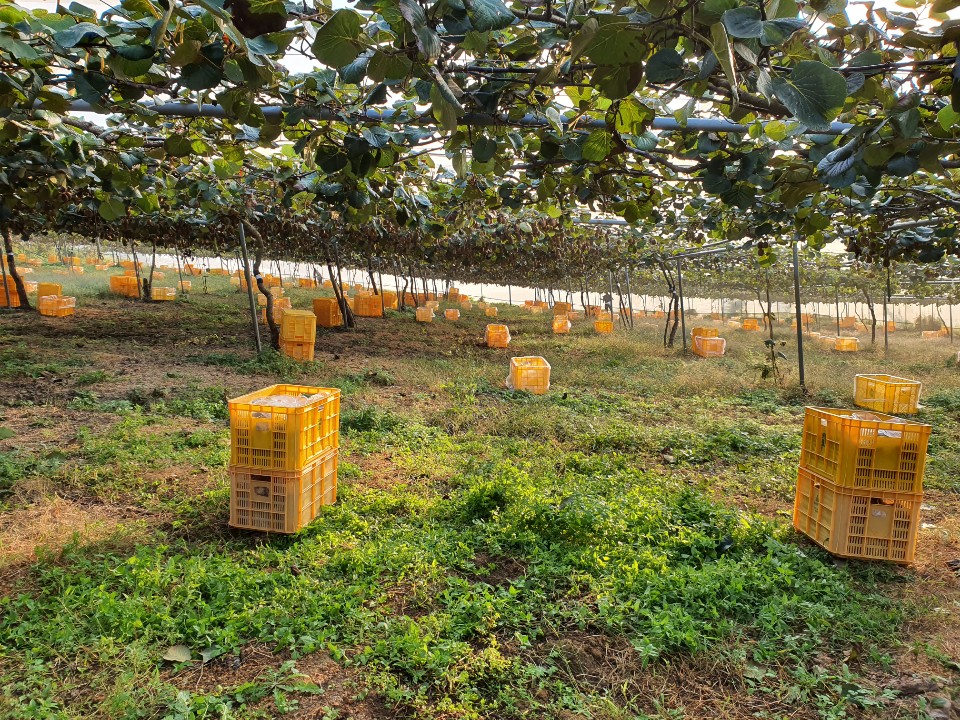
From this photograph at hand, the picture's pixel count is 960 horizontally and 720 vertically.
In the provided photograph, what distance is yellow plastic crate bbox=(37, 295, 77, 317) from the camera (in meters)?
14.2

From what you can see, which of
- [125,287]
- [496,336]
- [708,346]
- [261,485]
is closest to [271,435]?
[261,485]

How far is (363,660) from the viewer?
→ 2900 millimetres

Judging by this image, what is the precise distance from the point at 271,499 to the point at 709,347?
592 inches

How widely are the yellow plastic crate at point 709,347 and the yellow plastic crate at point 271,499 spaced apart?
47.6 feet

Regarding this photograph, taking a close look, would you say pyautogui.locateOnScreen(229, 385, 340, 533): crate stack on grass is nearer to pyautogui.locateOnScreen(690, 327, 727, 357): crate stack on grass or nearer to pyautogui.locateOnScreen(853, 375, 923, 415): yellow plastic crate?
pyautogui.locateOnScreen(853, 375, 923, 415): yellow plastic crate

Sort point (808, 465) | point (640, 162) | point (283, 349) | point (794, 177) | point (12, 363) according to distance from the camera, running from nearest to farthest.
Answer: point (794, 177)
point (640, 162)
point (808, 465)
point (12, 363)
point (283, 349)

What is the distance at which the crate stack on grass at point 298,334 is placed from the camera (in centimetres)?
1102

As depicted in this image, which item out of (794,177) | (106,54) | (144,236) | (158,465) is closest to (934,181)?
(794,177)

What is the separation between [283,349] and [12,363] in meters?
4.43

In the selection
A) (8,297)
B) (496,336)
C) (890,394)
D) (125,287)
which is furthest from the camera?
(125,287)

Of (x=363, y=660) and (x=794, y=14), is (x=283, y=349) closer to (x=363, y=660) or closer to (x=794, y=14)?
(x=363, y=660)

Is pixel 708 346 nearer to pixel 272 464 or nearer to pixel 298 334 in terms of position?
pixel 298 334

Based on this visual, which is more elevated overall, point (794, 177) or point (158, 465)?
point (794, 177)

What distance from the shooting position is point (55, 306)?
1434 cm
